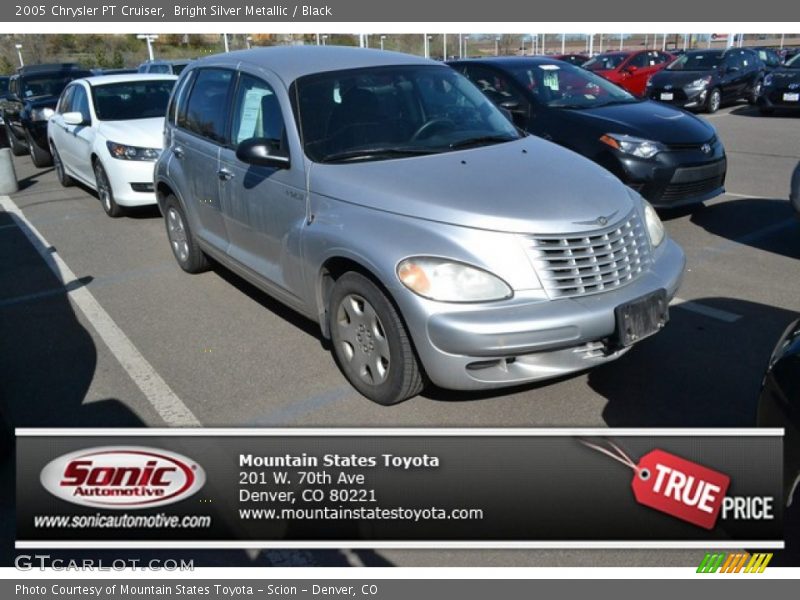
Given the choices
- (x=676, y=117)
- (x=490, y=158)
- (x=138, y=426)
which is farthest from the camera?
(x=676, y=117)

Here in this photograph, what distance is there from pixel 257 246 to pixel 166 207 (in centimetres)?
200

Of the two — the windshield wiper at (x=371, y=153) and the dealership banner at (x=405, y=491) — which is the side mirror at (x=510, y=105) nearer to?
the windshield wiper at (x=371, y=153)

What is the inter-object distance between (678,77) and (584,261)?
15438 mm

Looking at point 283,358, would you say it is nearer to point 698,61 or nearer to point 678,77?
point 678,77

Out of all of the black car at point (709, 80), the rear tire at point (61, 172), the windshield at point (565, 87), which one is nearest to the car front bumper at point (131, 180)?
the rear tire at point (61, 172)

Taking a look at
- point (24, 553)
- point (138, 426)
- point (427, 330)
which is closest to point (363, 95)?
point (427, 330)

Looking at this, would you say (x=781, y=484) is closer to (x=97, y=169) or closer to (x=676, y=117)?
(x=676, y=117)

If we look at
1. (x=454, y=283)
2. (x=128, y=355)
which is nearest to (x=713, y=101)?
(x=454, y=283)

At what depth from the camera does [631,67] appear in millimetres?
21453

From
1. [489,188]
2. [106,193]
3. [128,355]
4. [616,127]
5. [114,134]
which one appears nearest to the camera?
[489,188]

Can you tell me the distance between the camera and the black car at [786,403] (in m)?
2.52

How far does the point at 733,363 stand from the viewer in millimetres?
4277

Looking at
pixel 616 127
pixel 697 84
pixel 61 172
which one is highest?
pixel 616 127

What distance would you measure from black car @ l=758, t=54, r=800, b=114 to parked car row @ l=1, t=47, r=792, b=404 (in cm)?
1353
